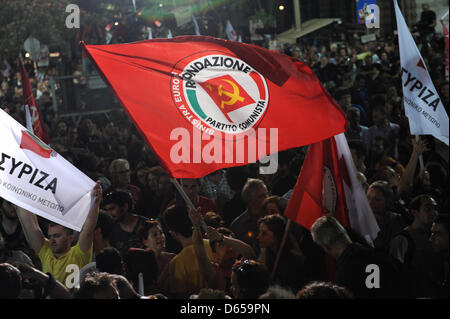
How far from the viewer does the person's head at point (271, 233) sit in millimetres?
5684

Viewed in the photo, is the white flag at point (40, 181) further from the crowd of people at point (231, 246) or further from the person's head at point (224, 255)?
the person's head at point (224, 255)

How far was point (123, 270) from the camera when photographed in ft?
18.1

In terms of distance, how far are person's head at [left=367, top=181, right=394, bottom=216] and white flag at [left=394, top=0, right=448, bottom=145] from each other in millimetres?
1164

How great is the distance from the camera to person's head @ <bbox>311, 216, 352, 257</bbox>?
5.21m

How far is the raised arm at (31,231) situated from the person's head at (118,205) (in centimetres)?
90

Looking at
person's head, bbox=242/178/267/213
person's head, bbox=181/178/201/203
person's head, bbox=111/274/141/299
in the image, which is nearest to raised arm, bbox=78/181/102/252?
person's head, bbox=111/274/141/299

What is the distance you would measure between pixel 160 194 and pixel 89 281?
4.04m

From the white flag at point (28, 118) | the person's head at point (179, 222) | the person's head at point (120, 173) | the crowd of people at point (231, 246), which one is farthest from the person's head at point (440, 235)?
the white flag at point (28, 118)

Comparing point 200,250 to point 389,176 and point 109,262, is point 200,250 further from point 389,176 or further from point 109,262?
point 389,176

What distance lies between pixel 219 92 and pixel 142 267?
5.06 feet

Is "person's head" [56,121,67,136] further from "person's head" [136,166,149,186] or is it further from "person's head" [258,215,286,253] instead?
"person's head" [258,215,286,253]

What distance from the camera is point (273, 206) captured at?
A: 659 cm
